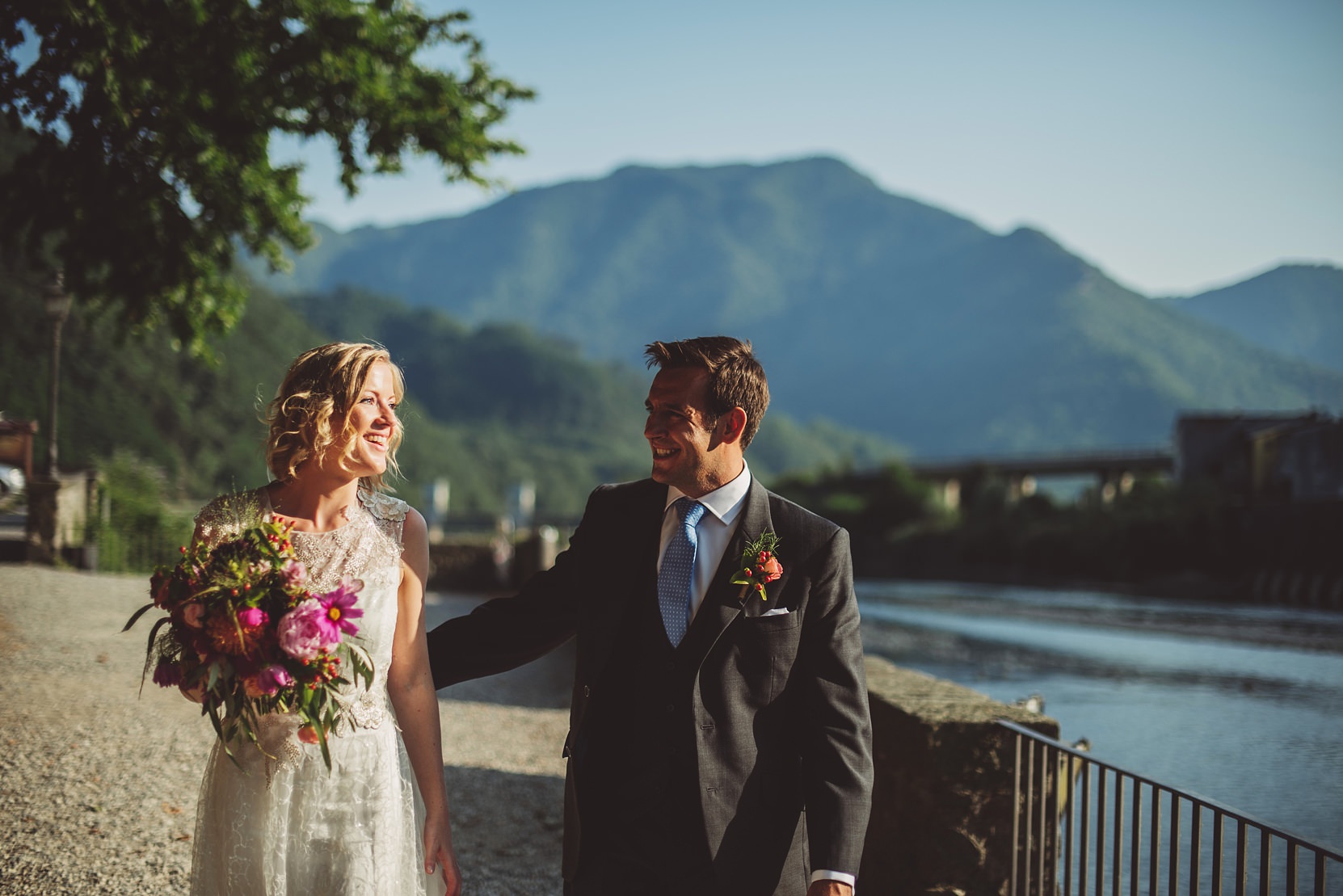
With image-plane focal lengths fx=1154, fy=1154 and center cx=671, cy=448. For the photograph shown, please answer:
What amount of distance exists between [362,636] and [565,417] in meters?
157

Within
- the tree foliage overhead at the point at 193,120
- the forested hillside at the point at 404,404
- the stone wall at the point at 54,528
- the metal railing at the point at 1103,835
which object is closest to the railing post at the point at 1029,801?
the metal railing at the point at 1103,835

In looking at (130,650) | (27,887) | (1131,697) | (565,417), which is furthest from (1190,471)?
(565,417)

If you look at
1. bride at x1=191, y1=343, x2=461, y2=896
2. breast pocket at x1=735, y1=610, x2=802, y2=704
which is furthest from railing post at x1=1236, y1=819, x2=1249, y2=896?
bride at x1=191, y1=343, x2=461, y2=896

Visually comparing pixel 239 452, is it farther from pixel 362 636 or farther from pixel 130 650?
pixel 362 636

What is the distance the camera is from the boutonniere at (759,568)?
2.95m

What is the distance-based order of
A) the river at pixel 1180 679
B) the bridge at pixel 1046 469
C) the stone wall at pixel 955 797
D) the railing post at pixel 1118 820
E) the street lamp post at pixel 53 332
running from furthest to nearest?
the bridge at pixel 1046 469
the street lamp post at pixel 53 332
the river at pixel 1180 679
the stone wall at pixel 955 797
the railing post at pixel 1118 820

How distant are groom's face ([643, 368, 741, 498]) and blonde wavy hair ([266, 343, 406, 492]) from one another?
2.18 feet

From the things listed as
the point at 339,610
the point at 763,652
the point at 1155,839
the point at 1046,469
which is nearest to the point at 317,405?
the point at 339,610

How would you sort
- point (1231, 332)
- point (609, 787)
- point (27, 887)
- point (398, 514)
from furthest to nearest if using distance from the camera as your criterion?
point (1231, 332)
point (27, 887)
point (398, 514)
point (609, 787)

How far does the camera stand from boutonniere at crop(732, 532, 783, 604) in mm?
2945

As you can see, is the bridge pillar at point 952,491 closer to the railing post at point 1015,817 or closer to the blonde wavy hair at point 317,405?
the railing post at point 1015,817

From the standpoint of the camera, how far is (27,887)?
16.7 ft

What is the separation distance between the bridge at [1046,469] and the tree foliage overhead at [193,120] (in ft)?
248

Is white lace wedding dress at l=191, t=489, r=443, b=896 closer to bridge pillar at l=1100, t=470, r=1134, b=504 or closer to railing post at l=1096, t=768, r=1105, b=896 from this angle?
railing post at l=1096, t=768, r=1105, b=896
